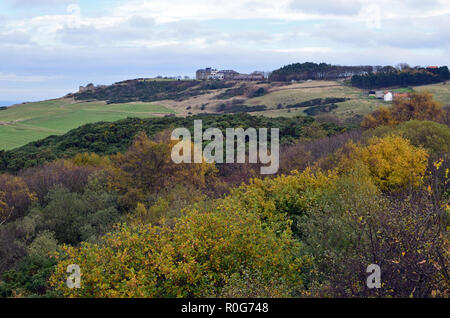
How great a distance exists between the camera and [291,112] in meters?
83.9

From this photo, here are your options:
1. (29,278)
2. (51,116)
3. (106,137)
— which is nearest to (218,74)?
(51,116)

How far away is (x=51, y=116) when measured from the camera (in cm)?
9212

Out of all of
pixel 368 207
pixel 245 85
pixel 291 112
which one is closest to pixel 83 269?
pixel 368 207

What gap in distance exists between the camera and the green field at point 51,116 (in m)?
69.6

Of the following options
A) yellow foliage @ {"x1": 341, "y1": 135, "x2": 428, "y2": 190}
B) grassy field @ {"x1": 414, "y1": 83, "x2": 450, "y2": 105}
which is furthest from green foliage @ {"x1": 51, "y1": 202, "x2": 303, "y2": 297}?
grassy field @ {"x1": 414, "y1": 83, "x2": 450, "y2": 105}

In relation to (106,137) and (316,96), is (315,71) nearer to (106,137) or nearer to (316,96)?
(316,96)

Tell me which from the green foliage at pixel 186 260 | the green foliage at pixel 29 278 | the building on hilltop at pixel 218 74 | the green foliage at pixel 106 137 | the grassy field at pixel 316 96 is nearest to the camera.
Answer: the green foliage at pixel 186 260

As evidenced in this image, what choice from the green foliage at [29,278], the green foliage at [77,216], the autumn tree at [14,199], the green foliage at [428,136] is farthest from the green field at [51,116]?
the green foliage at [428,136]

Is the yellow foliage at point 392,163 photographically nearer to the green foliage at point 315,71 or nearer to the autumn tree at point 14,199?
the autumn tree at point 14,199

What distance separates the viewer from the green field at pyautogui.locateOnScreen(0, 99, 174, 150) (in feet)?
228

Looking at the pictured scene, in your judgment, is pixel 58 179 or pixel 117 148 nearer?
pixel 58 179
